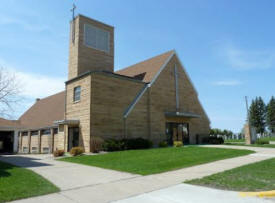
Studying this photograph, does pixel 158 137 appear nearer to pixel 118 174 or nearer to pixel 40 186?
pixel 118 174

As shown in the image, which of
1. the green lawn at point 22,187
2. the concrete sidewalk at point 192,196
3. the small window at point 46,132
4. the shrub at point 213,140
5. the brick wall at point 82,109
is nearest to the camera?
the concrete sidewalk at point 192,196

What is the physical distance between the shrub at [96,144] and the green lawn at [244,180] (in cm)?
1209

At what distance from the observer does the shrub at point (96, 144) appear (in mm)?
19062

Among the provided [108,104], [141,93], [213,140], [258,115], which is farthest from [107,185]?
[258,115]

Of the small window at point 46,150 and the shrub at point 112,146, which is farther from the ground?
the shrub at point 112,146

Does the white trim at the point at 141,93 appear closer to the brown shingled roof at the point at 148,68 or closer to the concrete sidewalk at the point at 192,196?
the brown shingled roof at the point at 148,68

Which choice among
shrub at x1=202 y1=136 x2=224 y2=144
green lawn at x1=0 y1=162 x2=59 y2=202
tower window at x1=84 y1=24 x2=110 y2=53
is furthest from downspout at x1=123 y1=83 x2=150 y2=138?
green lawn at x1=0 y1=162 x2=59 y2=202

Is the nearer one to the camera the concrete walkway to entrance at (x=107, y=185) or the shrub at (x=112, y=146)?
the concrete walkway to entrance at (x=107, y=185)

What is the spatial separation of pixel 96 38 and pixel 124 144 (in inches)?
476

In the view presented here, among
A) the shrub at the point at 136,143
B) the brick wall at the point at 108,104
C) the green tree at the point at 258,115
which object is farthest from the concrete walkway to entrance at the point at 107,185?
the green tree at the point at 258,115

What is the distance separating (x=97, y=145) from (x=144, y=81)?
9.12 metres


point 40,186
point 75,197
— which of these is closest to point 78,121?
point 40,186

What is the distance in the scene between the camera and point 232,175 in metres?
8.62

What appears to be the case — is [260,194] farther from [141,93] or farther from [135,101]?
[141,93]
